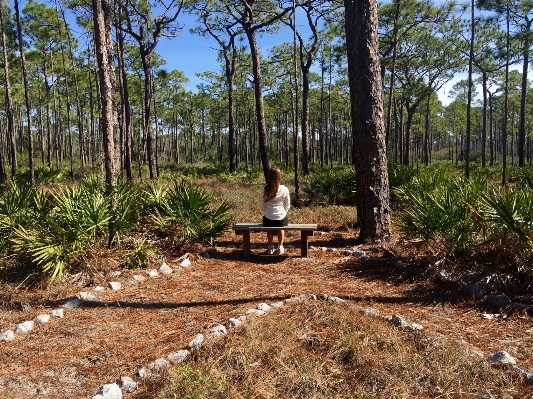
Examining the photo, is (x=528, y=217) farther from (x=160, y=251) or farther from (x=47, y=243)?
(x=47, y=243)

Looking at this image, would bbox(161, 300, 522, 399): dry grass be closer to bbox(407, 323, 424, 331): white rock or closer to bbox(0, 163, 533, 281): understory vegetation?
bbox(407, 323, 424, 331): white rock

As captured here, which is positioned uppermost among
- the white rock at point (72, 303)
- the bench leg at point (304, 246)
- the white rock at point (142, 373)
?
the bench leg at point (304, 246)

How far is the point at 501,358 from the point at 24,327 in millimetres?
4708

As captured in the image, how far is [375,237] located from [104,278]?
16.1 ft

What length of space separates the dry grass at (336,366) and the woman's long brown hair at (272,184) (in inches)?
136

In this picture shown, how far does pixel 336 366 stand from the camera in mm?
3160

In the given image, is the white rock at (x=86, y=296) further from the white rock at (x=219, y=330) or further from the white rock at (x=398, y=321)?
the white rock at (x=398, y=321)

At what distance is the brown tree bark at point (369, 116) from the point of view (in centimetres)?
753

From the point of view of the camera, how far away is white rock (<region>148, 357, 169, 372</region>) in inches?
126

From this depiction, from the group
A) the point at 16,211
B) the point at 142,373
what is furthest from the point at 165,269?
the point at 142,373

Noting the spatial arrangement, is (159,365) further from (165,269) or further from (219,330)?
(165,269)

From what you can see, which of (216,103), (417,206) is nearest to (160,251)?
(417,206)

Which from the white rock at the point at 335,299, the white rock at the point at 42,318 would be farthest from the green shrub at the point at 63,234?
the white rock at the point at 335,299

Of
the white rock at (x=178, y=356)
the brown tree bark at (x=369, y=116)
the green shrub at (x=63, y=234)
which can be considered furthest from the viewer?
the brown tree bark at (x=369, y=116)
